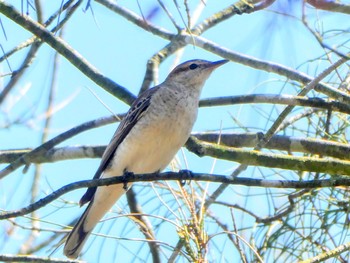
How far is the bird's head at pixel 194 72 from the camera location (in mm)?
4754

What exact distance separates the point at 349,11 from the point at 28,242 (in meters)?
3.26

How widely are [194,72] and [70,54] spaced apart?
1241mm

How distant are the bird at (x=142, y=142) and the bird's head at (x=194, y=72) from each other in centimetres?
18

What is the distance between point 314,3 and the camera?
4.95 feet

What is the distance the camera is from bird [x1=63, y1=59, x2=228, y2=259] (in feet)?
13.6

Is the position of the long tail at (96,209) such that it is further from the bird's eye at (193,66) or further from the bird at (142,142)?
the bird's eye at (193,66)

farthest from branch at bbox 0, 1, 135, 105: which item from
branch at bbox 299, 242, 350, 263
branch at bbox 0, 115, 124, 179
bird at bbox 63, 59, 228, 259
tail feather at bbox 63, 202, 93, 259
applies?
branch at bbox 299, 242, 350, 263

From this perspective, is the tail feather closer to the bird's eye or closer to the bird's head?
the bird's head

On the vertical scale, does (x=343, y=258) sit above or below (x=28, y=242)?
below

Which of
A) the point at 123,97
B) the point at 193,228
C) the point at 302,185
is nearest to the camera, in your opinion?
the point at 302,185

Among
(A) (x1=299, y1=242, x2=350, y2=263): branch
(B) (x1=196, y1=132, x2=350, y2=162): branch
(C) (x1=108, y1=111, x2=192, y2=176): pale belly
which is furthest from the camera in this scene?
(C) (x1=108, y1=111, x2=192, y2=176): pale belly

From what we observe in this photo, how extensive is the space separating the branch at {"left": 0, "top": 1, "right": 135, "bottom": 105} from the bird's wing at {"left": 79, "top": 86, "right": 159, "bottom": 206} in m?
0.31

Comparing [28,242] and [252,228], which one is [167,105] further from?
[28,242]

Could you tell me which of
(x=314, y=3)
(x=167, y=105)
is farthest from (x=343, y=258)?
(x=314, y=3)
